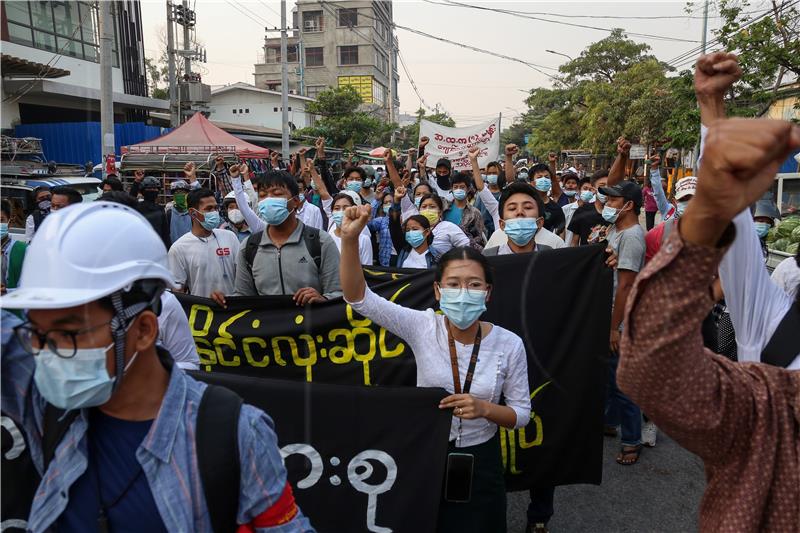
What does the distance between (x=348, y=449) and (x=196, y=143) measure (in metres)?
15.5

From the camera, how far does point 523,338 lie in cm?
362

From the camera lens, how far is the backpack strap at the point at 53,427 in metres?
1.44

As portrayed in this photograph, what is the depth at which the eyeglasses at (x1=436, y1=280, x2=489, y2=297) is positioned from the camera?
8.45 feet

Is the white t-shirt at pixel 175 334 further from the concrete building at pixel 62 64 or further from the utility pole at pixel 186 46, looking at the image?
the utility pole at pixel 186 46

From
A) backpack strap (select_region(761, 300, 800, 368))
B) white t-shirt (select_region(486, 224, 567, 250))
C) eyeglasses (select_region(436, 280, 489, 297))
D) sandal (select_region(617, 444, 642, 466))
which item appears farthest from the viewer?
white t-shirt (select_region(486, 224, 567, 250))

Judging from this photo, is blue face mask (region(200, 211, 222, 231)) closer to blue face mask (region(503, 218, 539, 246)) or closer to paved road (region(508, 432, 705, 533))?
blue face mask (region(503, 218, 539, 246))

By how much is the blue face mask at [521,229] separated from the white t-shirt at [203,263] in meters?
2.09

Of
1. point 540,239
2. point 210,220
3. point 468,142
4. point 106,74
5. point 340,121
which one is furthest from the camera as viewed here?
point 340,121

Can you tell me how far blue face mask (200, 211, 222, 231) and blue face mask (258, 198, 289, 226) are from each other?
1.07m

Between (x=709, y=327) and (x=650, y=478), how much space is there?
1199 mm

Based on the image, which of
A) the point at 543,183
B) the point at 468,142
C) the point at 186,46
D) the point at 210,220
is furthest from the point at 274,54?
the point at 210,220

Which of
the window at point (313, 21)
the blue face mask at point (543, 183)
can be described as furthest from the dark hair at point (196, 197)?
the window at point (313, 21)

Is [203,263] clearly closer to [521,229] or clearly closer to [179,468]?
[521,229]

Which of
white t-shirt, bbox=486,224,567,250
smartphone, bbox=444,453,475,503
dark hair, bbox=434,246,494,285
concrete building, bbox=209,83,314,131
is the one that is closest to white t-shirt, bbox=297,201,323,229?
white t-shirt, bbox=486,224,567,250
